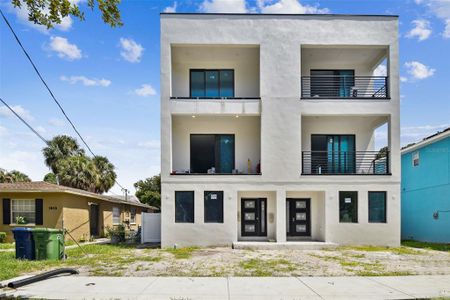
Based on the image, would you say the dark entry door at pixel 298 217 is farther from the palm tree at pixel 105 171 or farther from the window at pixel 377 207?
the palm tree at pixel 105 171

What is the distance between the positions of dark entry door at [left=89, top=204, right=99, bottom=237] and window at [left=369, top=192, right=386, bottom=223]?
54.3ft

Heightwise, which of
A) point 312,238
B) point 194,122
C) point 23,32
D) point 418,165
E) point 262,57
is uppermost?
point 262,57

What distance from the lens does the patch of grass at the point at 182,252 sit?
44.5ft

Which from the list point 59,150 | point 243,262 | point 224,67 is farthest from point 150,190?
point 243,262

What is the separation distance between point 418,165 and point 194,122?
13044mm

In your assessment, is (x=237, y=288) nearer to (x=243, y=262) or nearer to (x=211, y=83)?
(x=243, y=262)

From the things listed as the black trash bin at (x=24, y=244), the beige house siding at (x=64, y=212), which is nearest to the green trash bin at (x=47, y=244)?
the black trash bin at (x=24, y=244)

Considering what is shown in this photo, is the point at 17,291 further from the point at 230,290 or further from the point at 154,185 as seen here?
the point at 154,185

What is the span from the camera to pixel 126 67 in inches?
604

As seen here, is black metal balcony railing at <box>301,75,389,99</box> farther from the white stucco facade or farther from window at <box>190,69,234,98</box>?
window at <box>190,69,234,98</box>

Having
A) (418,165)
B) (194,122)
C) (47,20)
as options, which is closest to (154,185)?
(194,122)

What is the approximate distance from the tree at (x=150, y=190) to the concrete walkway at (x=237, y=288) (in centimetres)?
3653

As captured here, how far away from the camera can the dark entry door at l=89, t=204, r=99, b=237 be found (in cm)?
2297

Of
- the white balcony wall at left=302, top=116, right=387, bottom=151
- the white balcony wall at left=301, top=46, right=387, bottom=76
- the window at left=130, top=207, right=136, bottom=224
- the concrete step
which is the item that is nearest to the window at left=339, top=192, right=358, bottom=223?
the concrete step
